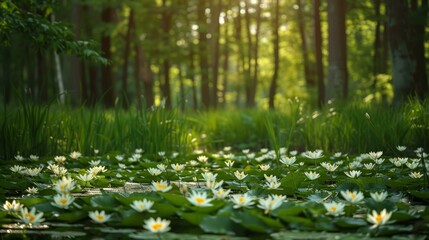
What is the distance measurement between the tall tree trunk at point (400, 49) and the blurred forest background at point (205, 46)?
0.6 inches

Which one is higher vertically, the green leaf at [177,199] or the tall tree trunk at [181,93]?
the tall tree trunk at [181,93]

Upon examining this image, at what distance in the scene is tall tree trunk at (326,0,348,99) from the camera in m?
8.70

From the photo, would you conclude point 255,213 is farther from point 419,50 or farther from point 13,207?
point 419,50

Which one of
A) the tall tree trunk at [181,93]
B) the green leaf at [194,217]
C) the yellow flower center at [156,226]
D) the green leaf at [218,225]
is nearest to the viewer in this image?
the yellow flower center at [156,226]

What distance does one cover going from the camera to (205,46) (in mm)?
18344

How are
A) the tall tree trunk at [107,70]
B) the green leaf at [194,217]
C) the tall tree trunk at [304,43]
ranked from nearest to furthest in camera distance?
1. the green leaf at [194,217]
2. the tall tree trunk at [107,70]
3. the tall tree trunk at [304,43]

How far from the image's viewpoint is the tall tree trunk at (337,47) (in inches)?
342

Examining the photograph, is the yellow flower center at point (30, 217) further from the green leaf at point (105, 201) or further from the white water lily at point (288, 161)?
the white water lily at point (288, 161)

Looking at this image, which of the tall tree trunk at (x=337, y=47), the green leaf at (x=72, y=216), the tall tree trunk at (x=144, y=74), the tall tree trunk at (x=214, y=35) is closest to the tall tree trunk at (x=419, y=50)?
the tall tree trunk at (x=337, y=47)

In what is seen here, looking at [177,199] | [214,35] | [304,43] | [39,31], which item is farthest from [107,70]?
[177,199]

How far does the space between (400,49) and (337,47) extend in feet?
4.83

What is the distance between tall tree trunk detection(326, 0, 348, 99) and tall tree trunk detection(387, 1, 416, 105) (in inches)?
51.6

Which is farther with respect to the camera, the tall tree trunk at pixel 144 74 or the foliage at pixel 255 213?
the tall tree trunk at pixel 144 74

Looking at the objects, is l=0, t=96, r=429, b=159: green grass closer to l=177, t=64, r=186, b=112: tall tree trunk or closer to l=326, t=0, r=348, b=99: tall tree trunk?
l=177, t=64, r=186, b=112: tall tree trunk
